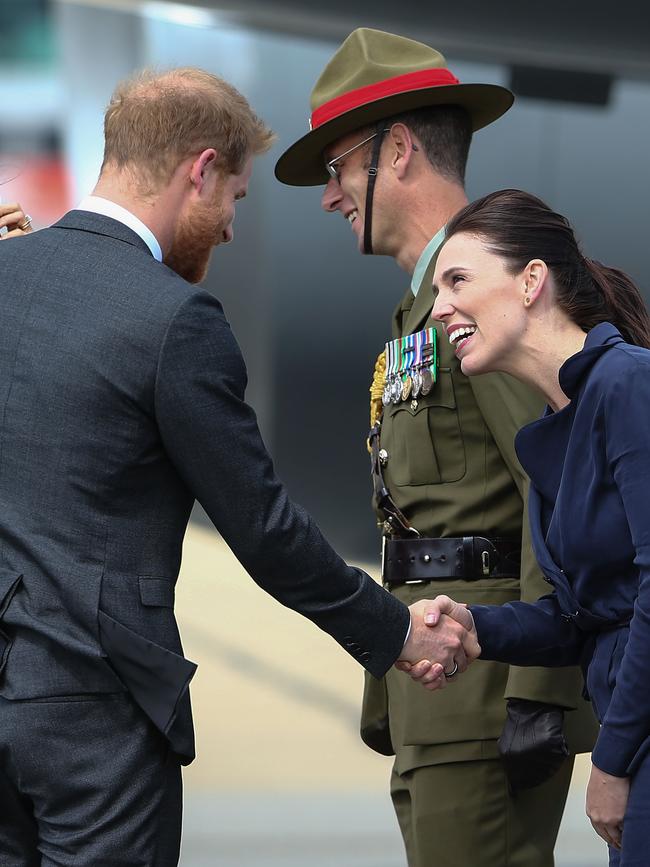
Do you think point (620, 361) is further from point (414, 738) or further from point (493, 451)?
point (414, 738)

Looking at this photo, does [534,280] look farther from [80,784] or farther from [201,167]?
[80,784]

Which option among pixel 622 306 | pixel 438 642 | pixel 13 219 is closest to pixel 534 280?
pixel 622 306

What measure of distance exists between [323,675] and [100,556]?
3.16 m

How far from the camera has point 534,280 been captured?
188 cm

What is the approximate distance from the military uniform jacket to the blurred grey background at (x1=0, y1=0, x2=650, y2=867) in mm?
2320

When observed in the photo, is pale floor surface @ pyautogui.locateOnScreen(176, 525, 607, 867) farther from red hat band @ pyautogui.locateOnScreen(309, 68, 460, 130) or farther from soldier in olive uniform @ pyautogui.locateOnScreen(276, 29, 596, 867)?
red hat band @ pyautogui.locateOnScreen(309, 68, 460, 130)

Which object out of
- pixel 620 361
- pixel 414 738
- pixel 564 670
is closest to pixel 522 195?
pixel 620 361

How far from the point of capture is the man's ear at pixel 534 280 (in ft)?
6.15

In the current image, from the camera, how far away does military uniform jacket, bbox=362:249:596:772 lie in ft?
7.18

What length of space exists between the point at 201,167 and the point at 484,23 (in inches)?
118

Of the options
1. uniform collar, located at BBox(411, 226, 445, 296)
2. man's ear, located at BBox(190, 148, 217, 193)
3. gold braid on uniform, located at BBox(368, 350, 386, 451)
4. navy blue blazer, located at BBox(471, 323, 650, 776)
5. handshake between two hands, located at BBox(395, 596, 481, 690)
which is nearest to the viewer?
navy blue blazer, located at BBox(471, 323, 650, 776)

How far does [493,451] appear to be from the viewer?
7.29 feet

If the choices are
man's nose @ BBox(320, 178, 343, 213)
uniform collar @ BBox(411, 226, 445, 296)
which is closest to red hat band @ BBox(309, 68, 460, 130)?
man's nose @ BBox(320, 178, 343, 213)

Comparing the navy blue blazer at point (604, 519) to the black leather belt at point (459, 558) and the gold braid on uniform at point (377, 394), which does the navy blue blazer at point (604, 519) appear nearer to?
the black leather belt at point (459, 558)
